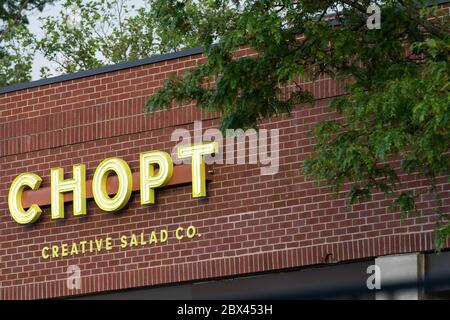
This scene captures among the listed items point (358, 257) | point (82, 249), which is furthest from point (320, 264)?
point (82, 249)

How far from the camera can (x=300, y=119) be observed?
16984 mm

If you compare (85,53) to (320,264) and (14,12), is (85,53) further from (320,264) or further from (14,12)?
(320,264)

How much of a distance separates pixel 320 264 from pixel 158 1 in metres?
4.72

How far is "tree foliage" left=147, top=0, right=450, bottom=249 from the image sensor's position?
11.6 m

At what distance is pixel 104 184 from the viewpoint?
1814 cm

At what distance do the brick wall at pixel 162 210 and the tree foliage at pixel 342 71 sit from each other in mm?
2882

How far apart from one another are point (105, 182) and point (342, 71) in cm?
573
